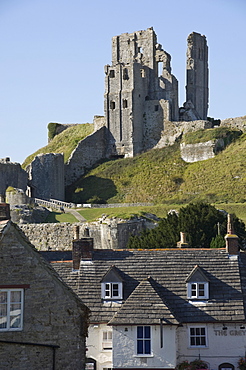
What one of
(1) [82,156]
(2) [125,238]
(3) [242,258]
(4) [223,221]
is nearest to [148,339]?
(3) [242,258]

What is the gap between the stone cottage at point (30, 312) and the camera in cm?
1416

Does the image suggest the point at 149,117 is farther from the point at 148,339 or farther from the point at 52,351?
the point at 52,351

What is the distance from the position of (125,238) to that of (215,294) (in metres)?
29.7

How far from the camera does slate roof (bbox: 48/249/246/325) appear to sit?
960 inches

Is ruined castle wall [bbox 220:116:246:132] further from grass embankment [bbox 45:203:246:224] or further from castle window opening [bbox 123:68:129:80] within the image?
grass embankment [bbox 45:203:246:224]

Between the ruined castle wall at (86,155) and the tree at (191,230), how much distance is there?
3696 centimetres

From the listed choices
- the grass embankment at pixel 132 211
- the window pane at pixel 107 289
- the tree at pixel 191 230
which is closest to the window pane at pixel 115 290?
the window pane at pixel 107 289

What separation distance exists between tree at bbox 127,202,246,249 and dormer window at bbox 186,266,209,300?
62.8 feet

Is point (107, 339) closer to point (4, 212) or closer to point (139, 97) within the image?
point (4, 212)

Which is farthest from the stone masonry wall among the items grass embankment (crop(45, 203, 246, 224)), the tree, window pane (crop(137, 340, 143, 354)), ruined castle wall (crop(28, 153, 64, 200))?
ruined castle wall (crop(28, 153, 64, 200))

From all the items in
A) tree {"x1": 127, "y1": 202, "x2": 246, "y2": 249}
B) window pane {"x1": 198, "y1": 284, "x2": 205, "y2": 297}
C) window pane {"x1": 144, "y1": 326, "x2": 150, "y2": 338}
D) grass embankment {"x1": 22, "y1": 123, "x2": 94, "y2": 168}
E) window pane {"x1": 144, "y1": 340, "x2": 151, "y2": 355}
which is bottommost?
window pane {"x1": 144, "y1": 340, "x2": 151, "y2": 355}

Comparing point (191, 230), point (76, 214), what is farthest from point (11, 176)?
point (191, 230)

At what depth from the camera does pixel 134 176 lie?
84.7 m

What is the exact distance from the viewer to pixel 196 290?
25.4 m
